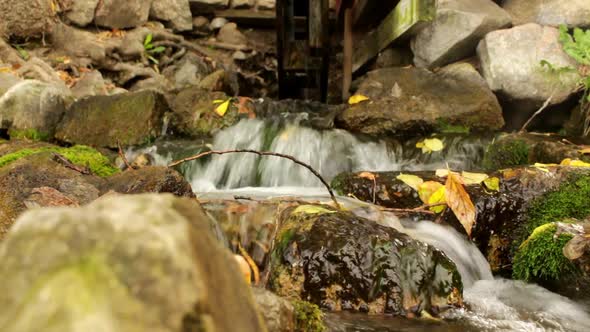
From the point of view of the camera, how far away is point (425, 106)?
568cm

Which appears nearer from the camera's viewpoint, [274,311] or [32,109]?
[274,311]

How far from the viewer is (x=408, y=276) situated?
2.42 meters

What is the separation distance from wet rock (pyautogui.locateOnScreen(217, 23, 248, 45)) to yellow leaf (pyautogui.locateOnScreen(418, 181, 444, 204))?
636 cm

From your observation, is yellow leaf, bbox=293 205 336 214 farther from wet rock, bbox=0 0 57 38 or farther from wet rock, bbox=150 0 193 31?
wet rock, bbox=150 0 193 31

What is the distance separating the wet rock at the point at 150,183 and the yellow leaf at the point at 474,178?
195 cm

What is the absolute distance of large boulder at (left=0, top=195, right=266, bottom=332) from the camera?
617mm

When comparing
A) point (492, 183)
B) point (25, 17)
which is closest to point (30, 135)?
point (25, 17)

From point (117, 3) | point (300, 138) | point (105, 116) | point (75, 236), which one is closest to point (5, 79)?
point (105, 116)

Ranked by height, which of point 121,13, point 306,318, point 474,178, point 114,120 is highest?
point 121,13

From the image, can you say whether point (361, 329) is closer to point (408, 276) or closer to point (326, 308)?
point (326, 308)

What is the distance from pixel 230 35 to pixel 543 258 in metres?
7.39

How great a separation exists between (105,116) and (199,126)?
3.57 feet

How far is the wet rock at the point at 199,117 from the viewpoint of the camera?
598 centimetres

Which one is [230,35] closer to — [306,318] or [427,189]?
[427,189]
